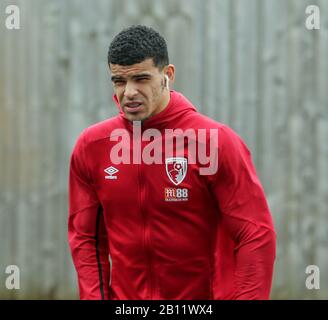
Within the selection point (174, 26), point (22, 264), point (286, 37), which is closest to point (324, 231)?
point (286, 37)

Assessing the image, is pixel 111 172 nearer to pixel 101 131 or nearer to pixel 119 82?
pixel 101 131

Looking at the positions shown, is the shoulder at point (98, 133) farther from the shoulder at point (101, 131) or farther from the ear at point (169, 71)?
the ear at point (169, 71)

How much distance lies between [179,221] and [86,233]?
44 cm

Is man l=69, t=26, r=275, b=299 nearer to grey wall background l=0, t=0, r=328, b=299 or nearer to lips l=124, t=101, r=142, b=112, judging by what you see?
lips l=124, t=101, r=142, b=112

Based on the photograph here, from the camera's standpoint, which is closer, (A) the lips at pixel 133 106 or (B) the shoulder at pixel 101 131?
(A) the lips at pixel 133 106

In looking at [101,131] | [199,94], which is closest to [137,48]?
Answer: [101,131]

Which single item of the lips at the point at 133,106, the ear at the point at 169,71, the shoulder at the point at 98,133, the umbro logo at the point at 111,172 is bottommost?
the umbro logo at the point at 111,172

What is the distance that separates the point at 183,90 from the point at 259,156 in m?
0.69

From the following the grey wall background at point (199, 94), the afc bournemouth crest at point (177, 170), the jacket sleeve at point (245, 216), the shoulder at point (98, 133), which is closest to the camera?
the jacket sleeve at point (245, 216)

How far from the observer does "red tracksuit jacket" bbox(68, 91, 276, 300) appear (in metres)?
3.00

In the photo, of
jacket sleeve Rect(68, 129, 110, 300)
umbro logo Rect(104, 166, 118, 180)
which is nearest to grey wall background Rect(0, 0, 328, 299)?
jacket sleeve Rect(68, 129, 110, 300)

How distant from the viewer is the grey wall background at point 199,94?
527 centimetres

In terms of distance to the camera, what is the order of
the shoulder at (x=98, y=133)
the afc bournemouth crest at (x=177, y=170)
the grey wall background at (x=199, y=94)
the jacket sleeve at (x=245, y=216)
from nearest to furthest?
the jacket sleeve at (x=245, y=216) < the afc bournemouth crest at (x=177, y=170) < the shoulder at (x=98, y=133) < the grey wall background at (x=199, y=94)

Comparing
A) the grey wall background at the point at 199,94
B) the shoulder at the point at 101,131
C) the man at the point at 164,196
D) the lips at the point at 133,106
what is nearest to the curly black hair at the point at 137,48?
the man at the point at 164,196
